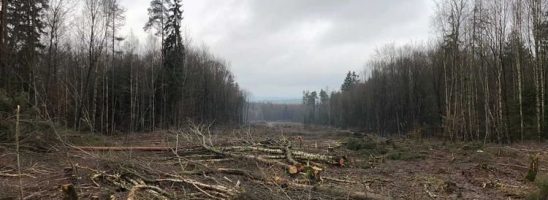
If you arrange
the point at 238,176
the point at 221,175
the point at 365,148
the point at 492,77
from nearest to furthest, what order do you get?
1. the point at 221,175
2. the point at 238,176
3. the point at 365,148
4. the point at 492,77

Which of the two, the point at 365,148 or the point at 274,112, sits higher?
the point at 274,112

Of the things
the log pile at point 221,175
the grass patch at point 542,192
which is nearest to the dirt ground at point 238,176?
the log pile at point 221,175

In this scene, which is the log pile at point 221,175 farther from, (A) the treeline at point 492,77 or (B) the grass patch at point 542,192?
(A) the treeline at point 492,77

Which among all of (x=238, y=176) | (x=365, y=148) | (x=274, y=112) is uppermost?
(x=274, y=112)

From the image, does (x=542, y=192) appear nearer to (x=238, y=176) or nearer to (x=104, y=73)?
(x=238, y=176)

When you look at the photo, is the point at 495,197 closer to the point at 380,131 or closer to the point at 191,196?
the point at 191,196

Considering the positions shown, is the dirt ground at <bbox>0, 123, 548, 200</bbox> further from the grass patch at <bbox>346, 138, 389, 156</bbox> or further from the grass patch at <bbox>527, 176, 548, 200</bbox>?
the grass patch at <bbox>346, 138, 389, 156</bbox>

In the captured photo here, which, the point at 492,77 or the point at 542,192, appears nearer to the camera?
the point at 542,192

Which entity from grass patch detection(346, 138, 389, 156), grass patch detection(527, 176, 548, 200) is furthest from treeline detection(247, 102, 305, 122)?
grass patch detection(527, 176, 548, 200)

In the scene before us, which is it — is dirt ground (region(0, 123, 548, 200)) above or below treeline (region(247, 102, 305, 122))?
below

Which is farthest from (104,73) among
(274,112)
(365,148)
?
(274,112)

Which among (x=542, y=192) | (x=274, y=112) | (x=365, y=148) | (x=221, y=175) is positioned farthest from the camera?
(x=274, y=112)

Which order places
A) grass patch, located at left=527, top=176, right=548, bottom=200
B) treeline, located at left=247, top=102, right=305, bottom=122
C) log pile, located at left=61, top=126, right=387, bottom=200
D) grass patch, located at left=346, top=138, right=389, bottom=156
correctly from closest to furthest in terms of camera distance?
1. grass patch, located at left=527, top=176, right=548, bottom=200
2. log pile, located at left=61, top=126, right=387, bottom=200
3. grass patch, located at left=346, top=138, right=389, bottom=156
4. treeline, located at left=247, top=102, right=305, bottom=122

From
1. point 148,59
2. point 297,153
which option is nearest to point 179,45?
point 148,59
